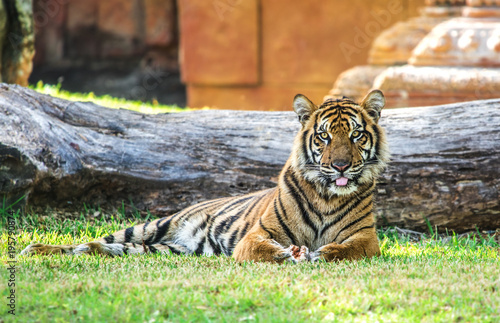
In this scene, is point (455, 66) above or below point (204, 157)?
above

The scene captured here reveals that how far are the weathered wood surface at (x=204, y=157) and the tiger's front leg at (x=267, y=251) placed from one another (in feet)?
4.62

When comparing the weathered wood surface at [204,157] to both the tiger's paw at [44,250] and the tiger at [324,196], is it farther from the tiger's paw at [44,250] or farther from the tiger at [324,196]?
the tiger at [324,196]

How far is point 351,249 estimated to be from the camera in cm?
430

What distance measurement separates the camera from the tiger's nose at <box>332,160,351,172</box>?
4.30 m

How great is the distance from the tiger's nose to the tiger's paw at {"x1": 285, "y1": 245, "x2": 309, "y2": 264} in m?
0.54

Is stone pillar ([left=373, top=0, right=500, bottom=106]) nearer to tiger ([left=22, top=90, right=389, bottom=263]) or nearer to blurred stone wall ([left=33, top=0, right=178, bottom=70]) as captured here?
tiger ([left=22, top=90, right=389, bottom=263])

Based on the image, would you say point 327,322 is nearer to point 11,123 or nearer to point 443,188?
point 443,188

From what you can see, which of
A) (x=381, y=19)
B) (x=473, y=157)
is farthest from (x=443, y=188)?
(x=381, y=19)

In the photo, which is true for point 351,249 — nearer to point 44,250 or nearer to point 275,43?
point 44,250

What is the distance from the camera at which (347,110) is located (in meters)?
4.54

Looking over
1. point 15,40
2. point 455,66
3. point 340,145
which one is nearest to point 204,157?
point 340,145

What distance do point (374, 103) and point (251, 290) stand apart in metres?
1.78

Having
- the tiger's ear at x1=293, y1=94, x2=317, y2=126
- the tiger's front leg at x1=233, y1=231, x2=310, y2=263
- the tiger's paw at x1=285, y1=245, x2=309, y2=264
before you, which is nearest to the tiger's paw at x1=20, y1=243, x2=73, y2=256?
the tiger's front leg at x1=233, y1=231, x2=310, y2=263

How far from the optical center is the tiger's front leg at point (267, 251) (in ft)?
13.6
